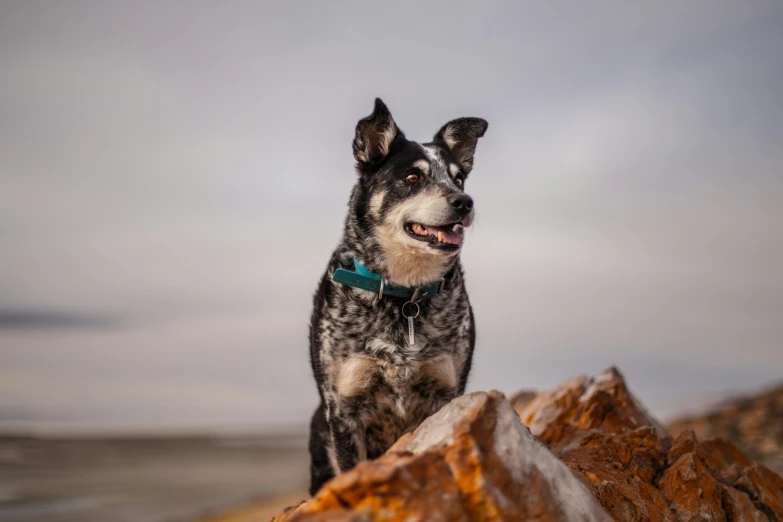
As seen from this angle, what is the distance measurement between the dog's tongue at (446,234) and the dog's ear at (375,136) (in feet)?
2.62

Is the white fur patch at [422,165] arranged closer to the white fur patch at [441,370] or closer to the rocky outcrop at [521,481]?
the white fur patch at [441,370]

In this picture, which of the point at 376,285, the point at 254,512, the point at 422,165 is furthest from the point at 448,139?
the point at 254,512

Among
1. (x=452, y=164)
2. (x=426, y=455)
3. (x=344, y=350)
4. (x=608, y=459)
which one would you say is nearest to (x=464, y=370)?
(x=344, y=350)

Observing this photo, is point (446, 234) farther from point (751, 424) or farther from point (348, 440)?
point (751, 424)

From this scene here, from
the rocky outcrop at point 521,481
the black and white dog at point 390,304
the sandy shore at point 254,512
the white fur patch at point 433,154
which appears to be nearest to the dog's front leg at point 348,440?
the black and white dog at point 390,304

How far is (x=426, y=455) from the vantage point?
287 centimetres

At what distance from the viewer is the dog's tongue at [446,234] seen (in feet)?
14.3

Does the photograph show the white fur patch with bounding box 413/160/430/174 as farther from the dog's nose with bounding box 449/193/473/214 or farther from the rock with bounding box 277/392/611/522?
the rock with bounding box 277/392/611/522

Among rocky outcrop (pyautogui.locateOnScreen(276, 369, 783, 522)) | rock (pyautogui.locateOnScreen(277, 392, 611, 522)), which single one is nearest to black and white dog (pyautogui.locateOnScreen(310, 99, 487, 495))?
rocky outcrop (pyautogui.locateOnScreen(276, 369, 783, 522))

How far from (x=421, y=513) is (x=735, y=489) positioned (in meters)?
3.61

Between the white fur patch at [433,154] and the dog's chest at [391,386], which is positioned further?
the white fur patch at [433,154]

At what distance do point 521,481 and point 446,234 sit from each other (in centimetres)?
188

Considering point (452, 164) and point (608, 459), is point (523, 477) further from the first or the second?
point (452, 164)

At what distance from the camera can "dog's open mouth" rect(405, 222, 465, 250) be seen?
14.2ft
